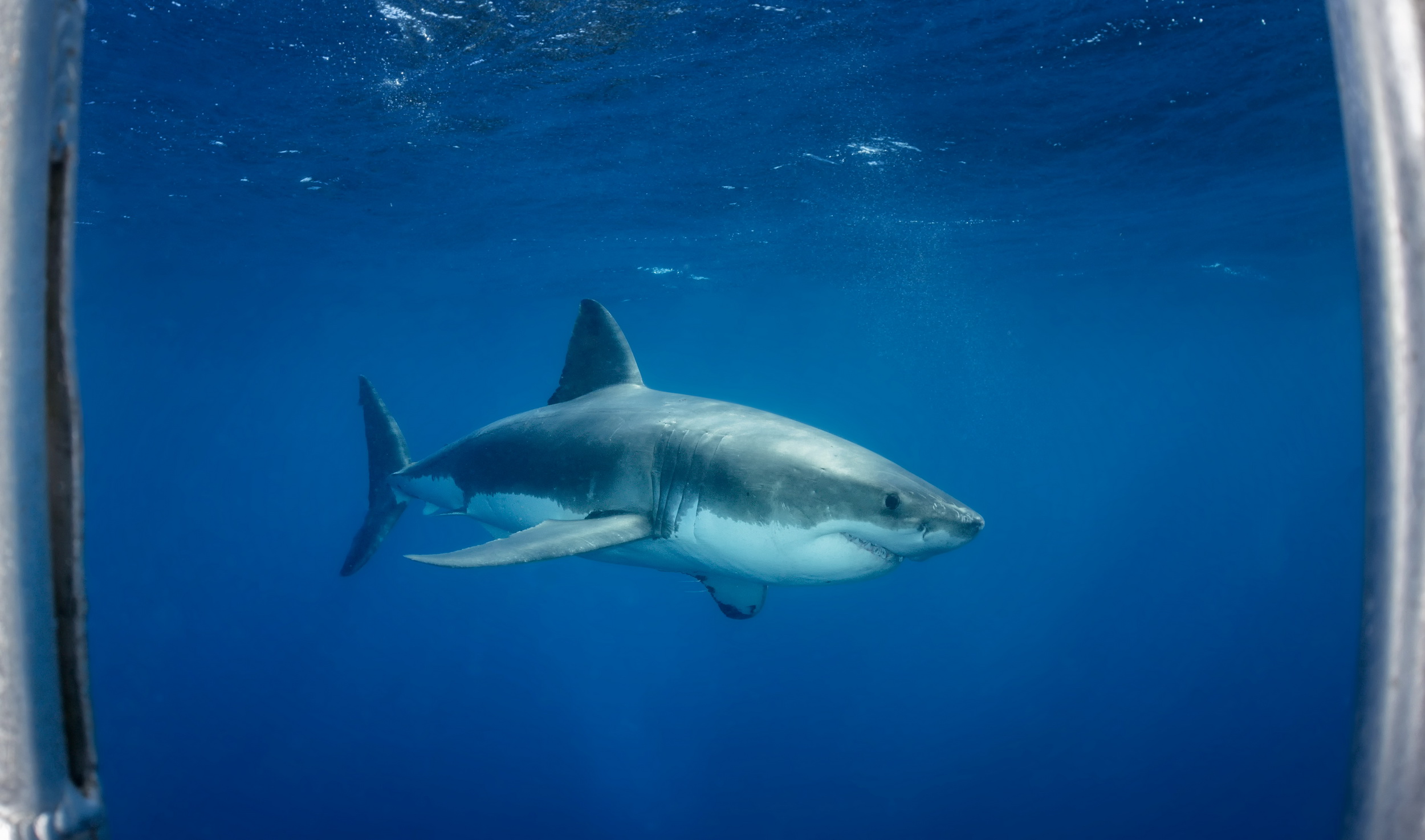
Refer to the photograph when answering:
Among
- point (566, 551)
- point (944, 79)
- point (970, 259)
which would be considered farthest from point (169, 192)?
point (970, 259)

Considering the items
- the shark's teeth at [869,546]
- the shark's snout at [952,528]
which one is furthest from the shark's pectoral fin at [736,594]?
the shark's snout at [952,528]

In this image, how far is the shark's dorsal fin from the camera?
6887mm

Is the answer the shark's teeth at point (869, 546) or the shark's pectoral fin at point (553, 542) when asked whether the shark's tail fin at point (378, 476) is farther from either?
the shark's teeth at point (869, 546)

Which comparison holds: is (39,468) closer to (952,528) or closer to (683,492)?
(952,528)

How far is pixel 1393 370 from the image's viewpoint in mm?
814

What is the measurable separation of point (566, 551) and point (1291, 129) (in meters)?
17.1

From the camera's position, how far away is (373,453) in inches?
375

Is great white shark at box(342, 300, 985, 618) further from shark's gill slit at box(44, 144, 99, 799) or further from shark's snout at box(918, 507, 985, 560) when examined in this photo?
shark's gill slit at box(44, 144, 99, 799)

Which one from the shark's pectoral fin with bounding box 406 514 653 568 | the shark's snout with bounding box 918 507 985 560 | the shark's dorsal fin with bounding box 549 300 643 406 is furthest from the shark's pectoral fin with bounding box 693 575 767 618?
the shark's snout with bounding box 918 507 985 560

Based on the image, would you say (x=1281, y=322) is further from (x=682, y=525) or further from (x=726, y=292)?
(x=682, y=525)

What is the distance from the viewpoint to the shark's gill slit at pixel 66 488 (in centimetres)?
88

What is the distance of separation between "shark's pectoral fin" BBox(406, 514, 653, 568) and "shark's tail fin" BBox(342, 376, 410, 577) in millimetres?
5009

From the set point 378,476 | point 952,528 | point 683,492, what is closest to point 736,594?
point 683,492

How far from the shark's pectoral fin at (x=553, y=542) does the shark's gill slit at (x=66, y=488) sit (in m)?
3.14
